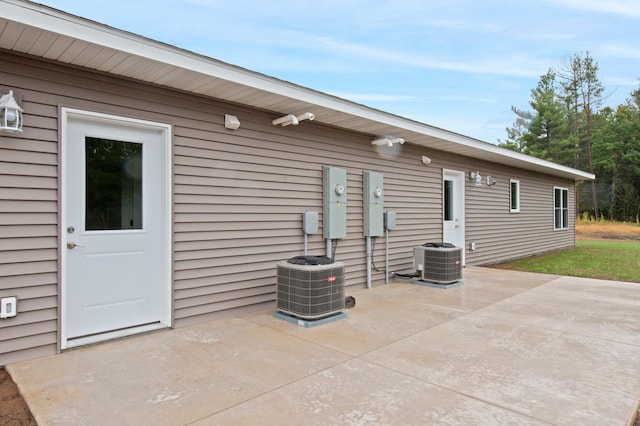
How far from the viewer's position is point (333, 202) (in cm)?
518

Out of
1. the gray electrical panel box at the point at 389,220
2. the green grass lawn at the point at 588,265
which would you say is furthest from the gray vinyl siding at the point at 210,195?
the green grass lawn at the point at 588,265

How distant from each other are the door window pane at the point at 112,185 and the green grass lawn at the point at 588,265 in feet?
23.8

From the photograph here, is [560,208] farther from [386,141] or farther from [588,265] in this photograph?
[386,141]

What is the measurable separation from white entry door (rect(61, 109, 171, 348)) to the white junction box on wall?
1.00 ft

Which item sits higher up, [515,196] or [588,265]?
[515,196]

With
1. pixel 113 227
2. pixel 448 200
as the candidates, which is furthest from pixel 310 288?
pixel 448 200

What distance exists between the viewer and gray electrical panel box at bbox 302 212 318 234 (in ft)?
15.9

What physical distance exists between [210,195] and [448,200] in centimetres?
516

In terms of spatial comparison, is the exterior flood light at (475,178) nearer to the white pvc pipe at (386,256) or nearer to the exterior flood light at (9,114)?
the white pvc pipe at (386,256)

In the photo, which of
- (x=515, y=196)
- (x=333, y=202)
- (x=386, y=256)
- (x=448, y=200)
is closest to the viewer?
(x=333, y=202)

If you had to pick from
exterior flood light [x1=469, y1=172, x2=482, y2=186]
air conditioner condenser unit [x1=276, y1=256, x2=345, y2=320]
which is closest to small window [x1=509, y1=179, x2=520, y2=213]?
exterior flood light [x1=469, y1=172, x2=482, y2=186]

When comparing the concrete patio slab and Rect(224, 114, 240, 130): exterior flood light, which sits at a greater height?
Rect(224, 114, 240, 130): exterior flood light

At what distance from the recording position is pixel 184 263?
3850mm

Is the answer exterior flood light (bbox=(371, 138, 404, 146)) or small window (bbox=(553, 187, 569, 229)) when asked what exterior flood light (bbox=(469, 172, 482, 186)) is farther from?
small window (bbox=(553, 187, 569, 229))
